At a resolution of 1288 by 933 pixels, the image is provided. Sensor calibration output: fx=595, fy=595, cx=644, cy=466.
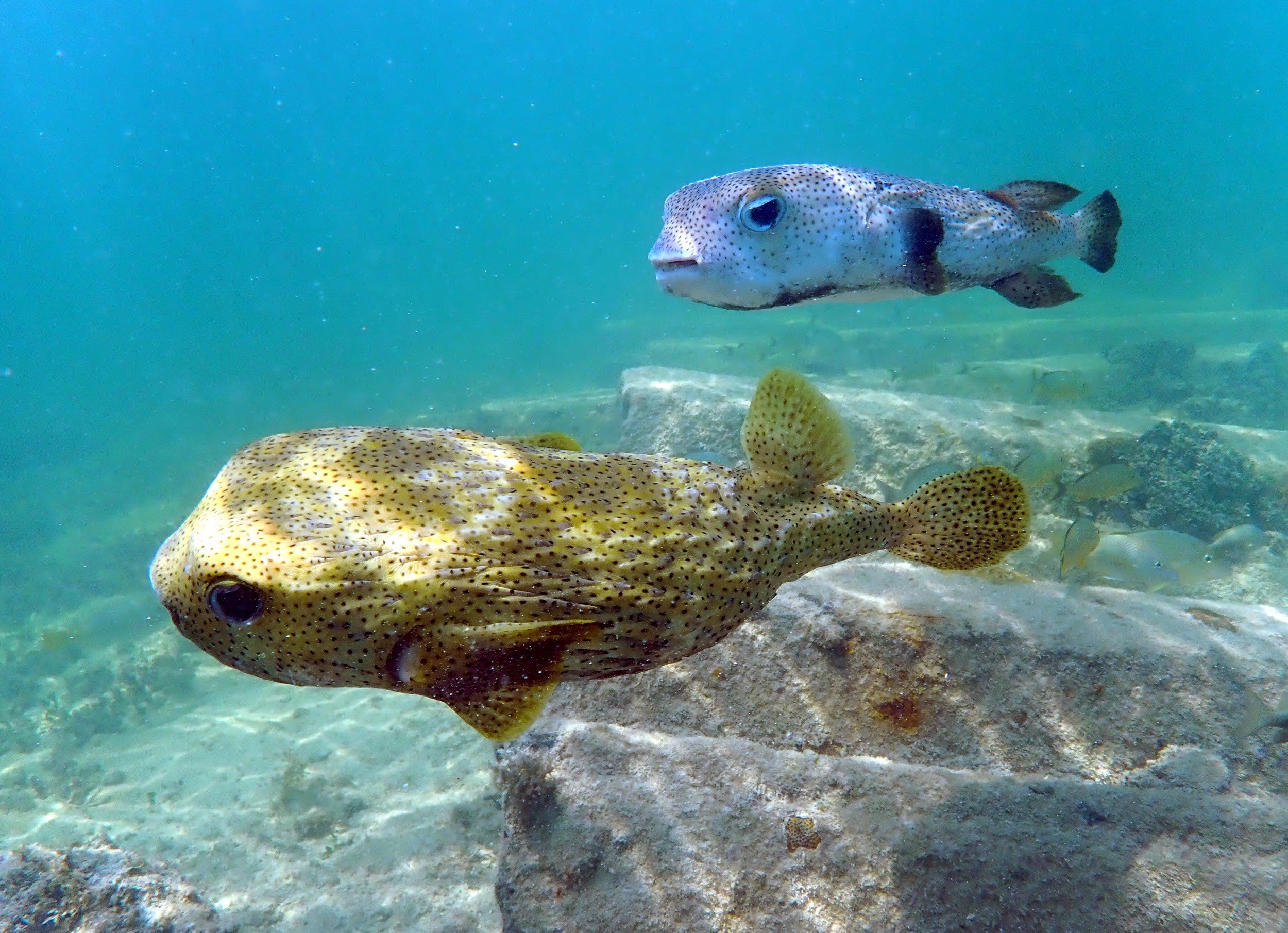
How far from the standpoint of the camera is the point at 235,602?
1589 mm

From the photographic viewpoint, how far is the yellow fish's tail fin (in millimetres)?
2477

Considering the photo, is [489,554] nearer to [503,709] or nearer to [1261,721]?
[503,709]

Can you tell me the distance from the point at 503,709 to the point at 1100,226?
339 centimetres

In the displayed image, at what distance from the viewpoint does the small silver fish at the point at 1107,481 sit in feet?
19.9

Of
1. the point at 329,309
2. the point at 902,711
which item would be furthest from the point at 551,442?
the point at 329,309

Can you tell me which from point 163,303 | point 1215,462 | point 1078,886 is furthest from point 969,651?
point 163,303

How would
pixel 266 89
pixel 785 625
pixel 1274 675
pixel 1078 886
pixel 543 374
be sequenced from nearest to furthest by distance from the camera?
pixel 1078 886
pixel 1274 675
pixel 785 625
pixel 543 374
pixel 266 89

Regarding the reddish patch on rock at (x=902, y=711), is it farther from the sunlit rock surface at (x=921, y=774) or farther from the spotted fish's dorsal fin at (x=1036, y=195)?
the spotted fish's dorsal fin at (x=1036, y=195)

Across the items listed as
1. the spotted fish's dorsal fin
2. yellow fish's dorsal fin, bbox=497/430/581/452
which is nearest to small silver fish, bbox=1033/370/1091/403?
the spotted fish's dorsal fin

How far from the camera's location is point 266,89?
339 feet

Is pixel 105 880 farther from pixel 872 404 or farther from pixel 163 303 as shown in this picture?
pixel 163 303

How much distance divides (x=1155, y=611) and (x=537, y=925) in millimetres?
4340

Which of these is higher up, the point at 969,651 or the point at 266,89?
the point at 266,89

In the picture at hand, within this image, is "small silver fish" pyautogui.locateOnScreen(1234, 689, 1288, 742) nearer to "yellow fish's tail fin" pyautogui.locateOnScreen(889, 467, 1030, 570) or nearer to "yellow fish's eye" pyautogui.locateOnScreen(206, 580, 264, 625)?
"yellow fish's tail fin" pyautogui.locateOnScreen(889, 467, 1030, 570)
